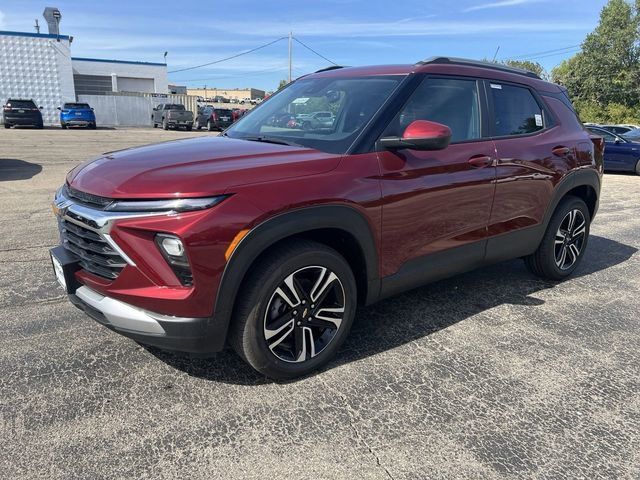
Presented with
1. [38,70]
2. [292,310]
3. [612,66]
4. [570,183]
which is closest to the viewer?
[292,310]

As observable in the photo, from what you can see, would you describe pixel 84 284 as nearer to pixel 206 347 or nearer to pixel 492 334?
pixel 206 347

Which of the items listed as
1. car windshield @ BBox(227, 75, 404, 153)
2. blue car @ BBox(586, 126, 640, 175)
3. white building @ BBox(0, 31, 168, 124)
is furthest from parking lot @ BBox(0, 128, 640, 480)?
white building @ BBox(0, 31, 168, 124)

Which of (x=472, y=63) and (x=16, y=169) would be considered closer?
(x=472, y=63)

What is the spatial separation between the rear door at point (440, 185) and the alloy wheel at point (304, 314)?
1.46 feet

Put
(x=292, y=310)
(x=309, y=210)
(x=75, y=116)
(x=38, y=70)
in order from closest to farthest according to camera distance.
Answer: (x=309, y=210) < (x=292, y=310) < (x=75, y=116) < (x=38, y=70)

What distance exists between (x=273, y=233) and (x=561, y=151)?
10.3ft

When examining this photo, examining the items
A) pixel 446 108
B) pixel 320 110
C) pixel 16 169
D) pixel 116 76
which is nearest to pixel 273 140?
pixel 320 110

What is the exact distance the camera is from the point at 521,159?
4.01 metres

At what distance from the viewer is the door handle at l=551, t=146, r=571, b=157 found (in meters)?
4.36

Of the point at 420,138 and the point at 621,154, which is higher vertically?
the point at 420,138

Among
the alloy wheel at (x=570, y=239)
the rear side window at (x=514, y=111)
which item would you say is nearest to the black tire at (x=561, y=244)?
the alloy wheel at (x=570, y=239)

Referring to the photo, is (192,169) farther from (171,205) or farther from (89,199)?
(89,199)

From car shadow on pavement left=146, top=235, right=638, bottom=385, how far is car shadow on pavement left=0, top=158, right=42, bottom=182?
8.87 m

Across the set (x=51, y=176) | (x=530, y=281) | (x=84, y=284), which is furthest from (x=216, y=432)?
(x=51, y=176)
